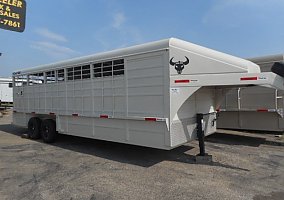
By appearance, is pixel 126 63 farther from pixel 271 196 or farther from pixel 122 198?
pixel 271 196

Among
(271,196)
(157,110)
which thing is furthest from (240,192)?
(157,110)

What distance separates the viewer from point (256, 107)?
9.54 meters

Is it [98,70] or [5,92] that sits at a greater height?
[5,92]

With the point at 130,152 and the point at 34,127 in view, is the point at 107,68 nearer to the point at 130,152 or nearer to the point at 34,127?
the point at 130,152

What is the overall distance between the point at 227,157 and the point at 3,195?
5070mm

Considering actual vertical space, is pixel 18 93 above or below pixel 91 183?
above

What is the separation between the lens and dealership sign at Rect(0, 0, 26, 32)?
6.46m

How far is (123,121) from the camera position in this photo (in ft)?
22.8

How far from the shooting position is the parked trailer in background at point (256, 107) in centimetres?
921

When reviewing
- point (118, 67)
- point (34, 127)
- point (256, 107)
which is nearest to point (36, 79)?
point (34, 127)

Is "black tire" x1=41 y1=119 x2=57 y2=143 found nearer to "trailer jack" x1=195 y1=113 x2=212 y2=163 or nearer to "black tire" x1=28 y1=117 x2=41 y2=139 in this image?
"black tire" x1=28 y1=117 x2=41 y2=139

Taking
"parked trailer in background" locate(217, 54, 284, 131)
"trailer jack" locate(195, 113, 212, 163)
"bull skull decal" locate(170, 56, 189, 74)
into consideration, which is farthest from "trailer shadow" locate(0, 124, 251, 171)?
"bull skull decal" locate(170, 56, 189, 74)

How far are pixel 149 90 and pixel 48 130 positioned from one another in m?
4.81

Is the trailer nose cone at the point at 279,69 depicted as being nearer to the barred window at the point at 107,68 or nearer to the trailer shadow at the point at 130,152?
the trailer shadow at the point at 130,152
